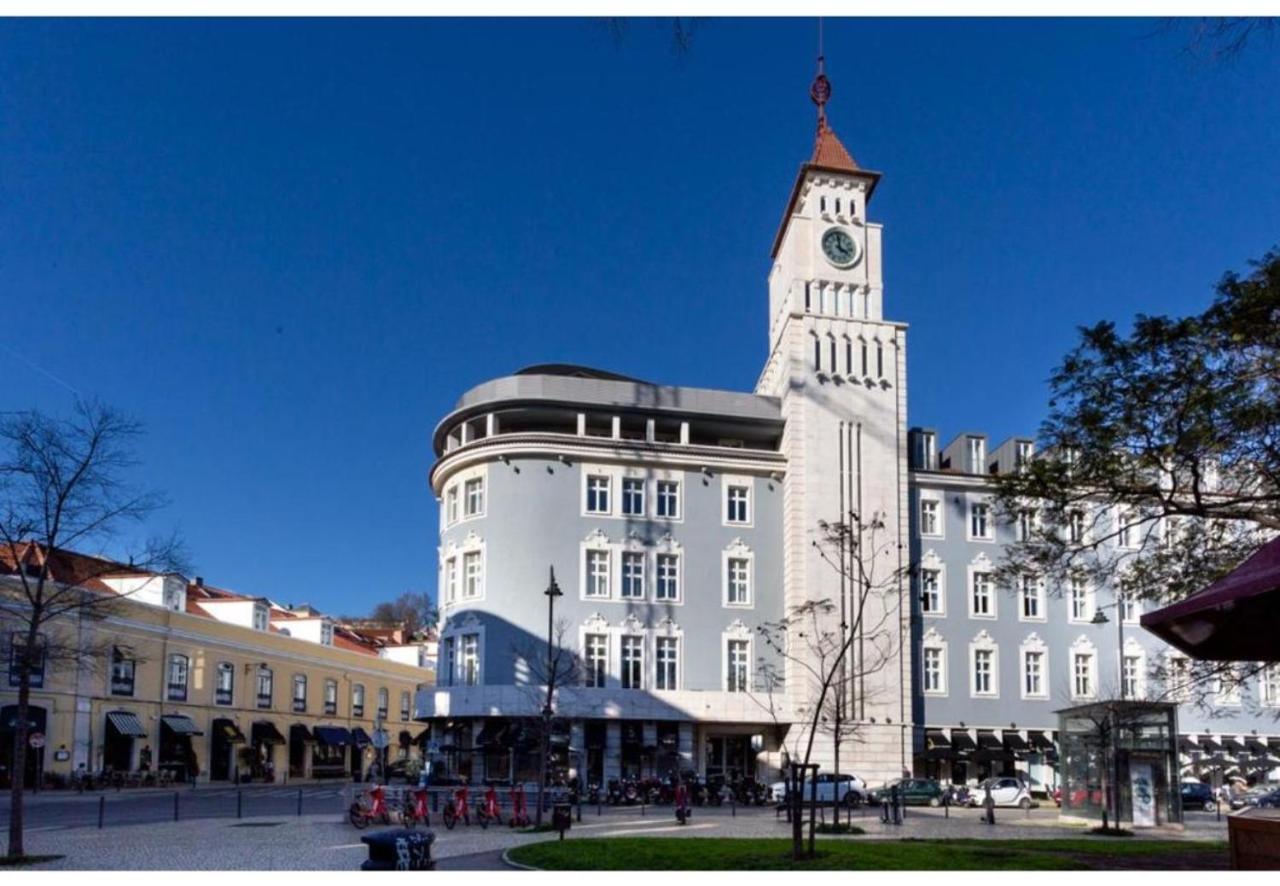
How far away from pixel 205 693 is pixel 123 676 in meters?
5.95

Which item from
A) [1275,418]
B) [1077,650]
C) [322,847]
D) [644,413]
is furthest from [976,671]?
[1275,418]

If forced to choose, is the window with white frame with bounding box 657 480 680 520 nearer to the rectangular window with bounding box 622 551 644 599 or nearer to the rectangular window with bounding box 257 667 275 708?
the rectangular window with bounding box 622 551 644 599

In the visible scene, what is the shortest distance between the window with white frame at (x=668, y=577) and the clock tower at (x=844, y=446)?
4543 mm

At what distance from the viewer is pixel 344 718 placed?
68.8m

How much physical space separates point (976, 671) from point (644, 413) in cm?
1756

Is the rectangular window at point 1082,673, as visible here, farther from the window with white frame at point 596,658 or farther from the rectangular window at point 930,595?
the window with white frame at point 596,658

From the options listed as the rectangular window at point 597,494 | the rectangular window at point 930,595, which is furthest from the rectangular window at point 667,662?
the rectangular window at point 930,595

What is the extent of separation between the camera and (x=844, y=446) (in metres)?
49.4

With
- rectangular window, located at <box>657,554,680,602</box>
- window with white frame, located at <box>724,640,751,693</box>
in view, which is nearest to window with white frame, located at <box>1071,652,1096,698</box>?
window with white frame, located at <box>724,640,751,693</box>

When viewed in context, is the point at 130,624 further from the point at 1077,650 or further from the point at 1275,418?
the point at 1275,418

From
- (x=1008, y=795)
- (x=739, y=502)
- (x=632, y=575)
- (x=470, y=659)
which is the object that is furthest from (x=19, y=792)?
(x=1008, y=795)

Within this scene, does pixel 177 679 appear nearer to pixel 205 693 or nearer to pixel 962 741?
pixel 205 693

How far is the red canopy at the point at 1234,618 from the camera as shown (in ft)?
26.5

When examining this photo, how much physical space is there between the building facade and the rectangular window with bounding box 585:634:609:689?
86 millimetres
